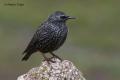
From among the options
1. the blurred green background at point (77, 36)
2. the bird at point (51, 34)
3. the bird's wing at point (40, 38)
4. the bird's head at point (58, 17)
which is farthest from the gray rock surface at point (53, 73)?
the blurred green background at point (77, 36)

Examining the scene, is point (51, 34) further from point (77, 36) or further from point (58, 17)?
point (77, 36)

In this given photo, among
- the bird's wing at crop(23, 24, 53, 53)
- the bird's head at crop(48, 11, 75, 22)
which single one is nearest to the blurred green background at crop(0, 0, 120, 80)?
the bird's wing at crop(23, 24, 53, 53)

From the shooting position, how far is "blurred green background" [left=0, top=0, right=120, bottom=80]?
24.1 m

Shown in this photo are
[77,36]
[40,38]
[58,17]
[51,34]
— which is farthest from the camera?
[77,36]

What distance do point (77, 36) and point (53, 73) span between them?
15.8 m

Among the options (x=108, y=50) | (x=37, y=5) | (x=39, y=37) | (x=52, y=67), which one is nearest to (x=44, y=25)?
(x=39, y=37)

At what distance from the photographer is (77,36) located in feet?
93.2

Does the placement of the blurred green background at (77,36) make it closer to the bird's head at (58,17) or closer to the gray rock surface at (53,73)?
the bird's head at (58,17)

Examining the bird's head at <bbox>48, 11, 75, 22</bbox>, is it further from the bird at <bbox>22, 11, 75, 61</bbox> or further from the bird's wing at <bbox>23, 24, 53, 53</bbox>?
the bird's wing at <bbox>23, 24, 53, 53</bbox>

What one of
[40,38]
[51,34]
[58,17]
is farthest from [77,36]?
[58,17]

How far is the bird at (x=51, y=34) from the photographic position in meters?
14.4

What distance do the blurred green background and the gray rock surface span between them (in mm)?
9736

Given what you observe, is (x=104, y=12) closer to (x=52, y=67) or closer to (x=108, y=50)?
(x=108, y=50)

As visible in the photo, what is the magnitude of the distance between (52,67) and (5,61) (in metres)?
12.1
